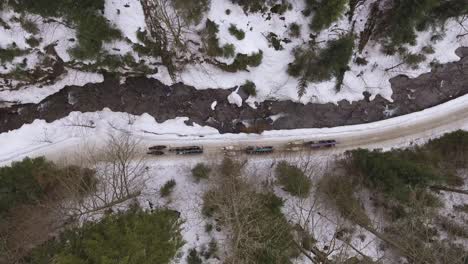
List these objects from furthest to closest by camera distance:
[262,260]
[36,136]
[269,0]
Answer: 1. [36,136]
2. [269,0]
3. [262,260]

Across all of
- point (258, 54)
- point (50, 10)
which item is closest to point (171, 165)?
point (258, 54)

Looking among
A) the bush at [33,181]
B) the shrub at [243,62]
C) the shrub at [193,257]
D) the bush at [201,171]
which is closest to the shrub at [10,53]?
the bush at [33,181]

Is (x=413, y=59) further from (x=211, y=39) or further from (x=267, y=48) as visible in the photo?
(x=211, y=39)

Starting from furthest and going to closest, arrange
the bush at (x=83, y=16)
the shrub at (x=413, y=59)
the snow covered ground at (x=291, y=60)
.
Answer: the shrub at (x=413, y=59)
the snow covered ground at (x=291, y=60)
the bush at (x=83, y=16)

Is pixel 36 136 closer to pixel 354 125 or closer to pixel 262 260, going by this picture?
pixel 262 260

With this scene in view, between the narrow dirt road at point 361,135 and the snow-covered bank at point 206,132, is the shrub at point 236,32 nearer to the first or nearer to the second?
the snow-covered bank at point 206,132

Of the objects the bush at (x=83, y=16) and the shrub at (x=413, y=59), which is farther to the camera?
the shrub at (x=413, y=59)
